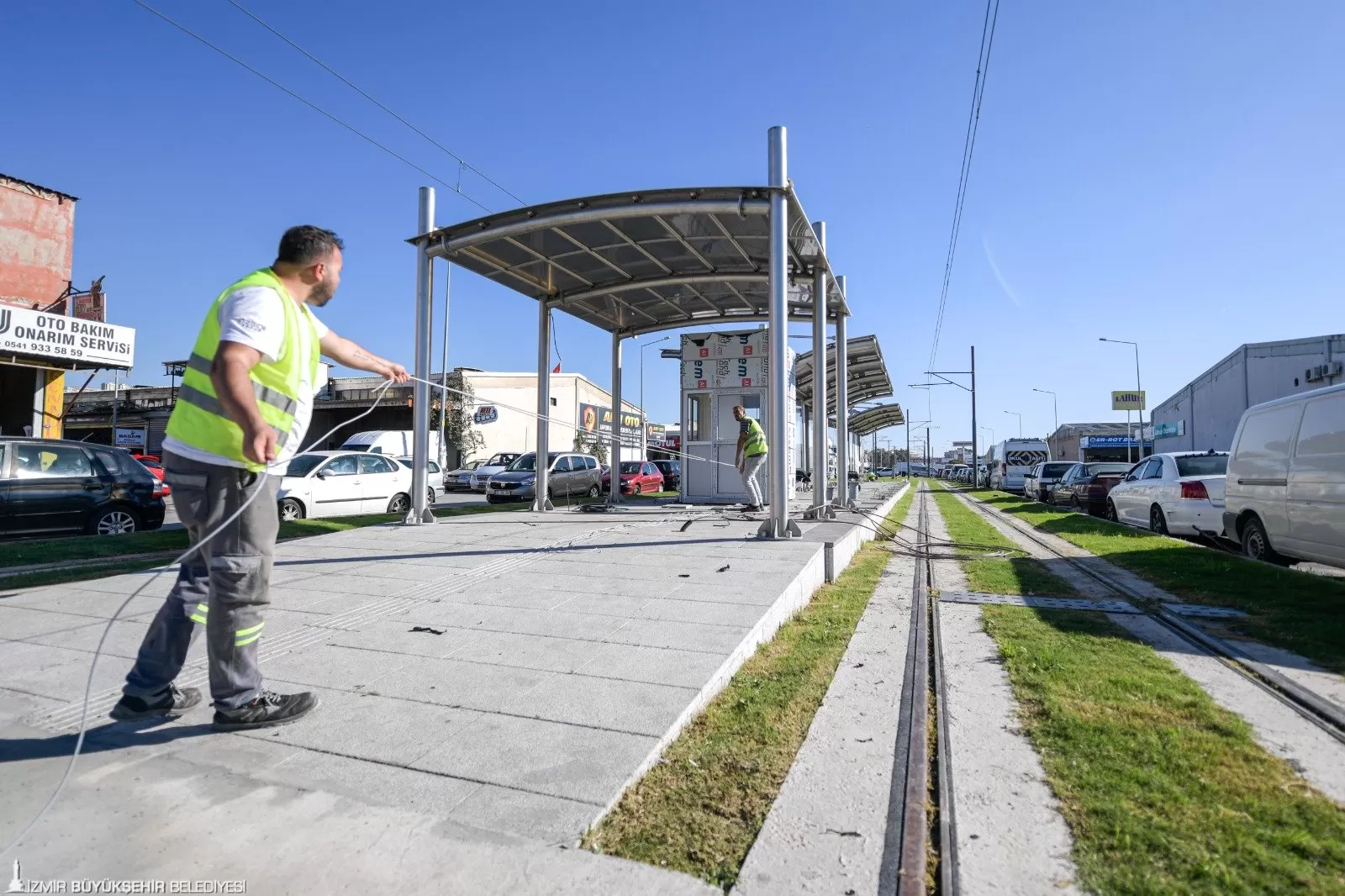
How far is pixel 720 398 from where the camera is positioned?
1362cm

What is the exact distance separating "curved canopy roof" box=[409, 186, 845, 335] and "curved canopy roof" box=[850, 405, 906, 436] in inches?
716

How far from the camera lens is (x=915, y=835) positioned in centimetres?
244

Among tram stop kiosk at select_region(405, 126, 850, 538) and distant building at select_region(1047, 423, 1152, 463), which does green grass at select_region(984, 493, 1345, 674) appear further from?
distant building at select_region(1047, 423, 1152, 463)

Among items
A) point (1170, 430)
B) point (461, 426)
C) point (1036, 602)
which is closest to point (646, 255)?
point (1036, 602)

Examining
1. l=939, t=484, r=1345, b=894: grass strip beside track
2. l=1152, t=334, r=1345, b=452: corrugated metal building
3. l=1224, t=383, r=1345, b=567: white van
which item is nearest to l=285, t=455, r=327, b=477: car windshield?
l=939, t=484, r=1345, b=894: grass strip beside track

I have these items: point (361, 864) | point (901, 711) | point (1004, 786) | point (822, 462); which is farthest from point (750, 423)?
point (361, 864)

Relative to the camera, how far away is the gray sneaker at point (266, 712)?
114 inches

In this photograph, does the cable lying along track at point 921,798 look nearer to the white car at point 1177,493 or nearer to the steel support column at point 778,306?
the steel support column at point 778,306

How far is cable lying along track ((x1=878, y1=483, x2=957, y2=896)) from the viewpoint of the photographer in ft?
7.27

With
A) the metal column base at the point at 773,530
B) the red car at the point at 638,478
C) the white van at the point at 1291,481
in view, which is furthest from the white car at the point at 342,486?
the white van at the point at 1291,481

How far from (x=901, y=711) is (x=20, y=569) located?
8.23 m

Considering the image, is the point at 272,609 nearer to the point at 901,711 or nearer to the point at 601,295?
the point at 901,711

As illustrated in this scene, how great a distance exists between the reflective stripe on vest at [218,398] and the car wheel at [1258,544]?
31.1 ft

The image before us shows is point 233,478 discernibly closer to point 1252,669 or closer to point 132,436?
point 1252,669
